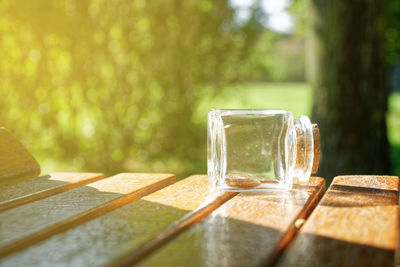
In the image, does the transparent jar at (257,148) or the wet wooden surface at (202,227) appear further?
the transparent jar at (257,148)

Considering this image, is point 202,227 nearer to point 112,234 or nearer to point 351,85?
point 112,234

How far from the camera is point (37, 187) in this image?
1.21 meters

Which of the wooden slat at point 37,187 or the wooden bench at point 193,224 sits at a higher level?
the wooden slat at point 37,187

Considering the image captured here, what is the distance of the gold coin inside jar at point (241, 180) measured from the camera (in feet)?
3.72

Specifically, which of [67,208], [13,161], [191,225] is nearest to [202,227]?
[191,225]

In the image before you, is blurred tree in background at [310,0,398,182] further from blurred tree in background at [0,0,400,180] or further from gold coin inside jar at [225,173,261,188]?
gold coin inside jar at [225,173,261,188]

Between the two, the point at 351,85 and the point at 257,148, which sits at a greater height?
the point at 351,85

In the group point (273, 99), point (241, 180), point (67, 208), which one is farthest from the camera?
point (273, 99)

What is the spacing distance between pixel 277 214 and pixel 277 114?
32 centimetres

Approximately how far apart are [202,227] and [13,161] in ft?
2.27

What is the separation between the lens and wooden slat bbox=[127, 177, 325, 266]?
2.20ft

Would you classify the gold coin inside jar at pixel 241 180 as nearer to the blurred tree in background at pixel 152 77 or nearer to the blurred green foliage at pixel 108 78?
the blurred tree in background at pixel 152 77

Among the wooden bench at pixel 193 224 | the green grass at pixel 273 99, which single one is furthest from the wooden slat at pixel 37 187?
the green grass at pixel 273 99

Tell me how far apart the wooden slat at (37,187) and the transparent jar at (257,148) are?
0.37 m
